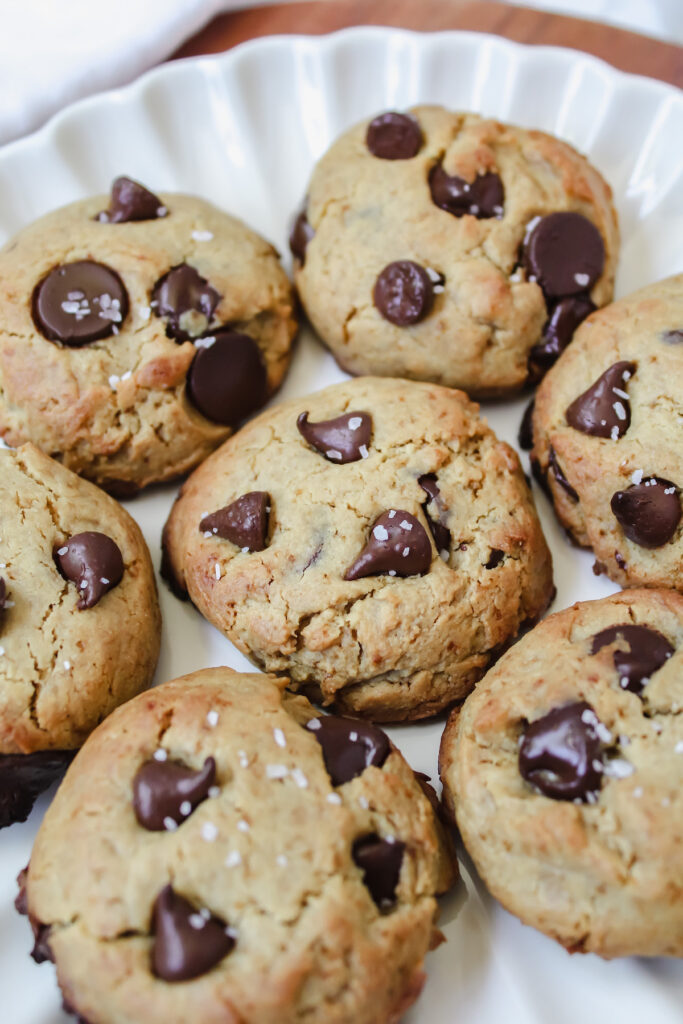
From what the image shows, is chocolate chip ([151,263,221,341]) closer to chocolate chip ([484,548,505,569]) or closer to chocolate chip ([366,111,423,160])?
chocolate chip ([366,111,423,160])

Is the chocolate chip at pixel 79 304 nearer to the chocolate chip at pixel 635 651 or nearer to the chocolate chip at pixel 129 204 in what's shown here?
the chocolate chip at pixel 129 204

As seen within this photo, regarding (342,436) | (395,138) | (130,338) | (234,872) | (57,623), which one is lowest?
(234,872)

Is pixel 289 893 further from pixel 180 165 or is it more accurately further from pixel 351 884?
pixel 180 165

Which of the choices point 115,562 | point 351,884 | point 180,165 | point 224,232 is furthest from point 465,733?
point 180,165

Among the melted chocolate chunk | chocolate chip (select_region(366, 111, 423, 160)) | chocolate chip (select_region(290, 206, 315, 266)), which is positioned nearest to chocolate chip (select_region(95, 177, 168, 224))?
chocolate chip (select_region(290, 206, 315, 266))

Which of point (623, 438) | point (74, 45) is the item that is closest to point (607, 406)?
point (623, 438)

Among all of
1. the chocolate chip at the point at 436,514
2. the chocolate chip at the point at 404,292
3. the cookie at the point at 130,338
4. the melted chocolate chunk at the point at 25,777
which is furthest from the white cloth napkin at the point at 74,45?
the melted chocolate chunk at the point at 25,777

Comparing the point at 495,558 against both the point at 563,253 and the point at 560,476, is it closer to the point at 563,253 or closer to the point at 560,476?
the point at 560,476
